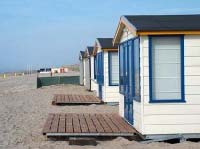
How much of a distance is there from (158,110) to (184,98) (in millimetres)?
628

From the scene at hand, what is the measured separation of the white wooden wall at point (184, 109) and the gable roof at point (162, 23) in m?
0.24

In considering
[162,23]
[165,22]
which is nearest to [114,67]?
[165,22]

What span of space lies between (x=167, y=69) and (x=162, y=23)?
110 centimetres

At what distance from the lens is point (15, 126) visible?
1317 centimetres

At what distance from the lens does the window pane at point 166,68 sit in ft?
33.1

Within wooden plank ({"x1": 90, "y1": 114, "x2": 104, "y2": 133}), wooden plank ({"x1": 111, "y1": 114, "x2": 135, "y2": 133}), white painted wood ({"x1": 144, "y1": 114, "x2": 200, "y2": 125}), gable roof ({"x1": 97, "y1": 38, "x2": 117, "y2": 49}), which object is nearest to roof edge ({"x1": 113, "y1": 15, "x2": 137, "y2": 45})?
white painted wood ({"x1": 144, "y1": 114, "x2": 200, "y2": 125})

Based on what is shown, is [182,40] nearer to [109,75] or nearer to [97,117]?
[97,117]

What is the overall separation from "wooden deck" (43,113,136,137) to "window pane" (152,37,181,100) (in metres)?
1.21

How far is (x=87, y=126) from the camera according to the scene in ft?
37.9

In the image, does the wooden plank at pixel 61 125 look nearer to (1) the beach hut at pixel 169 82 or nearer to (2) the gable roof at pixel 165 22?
(1) the beach hut at pixel 169 82

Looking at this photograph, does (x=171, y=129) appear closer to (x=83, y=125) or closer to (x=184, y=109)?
(x=184, y=109)

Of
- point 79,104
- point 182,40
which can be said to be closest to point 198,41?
point 182,40

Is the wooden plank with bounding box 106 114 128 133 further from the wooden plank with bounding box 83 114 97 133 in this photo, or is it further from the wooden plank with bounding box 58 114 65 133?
the wooden plank with bounding box 58 114 65 133

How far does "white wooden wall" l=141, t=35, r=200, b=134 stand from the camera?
1010 centimetres
